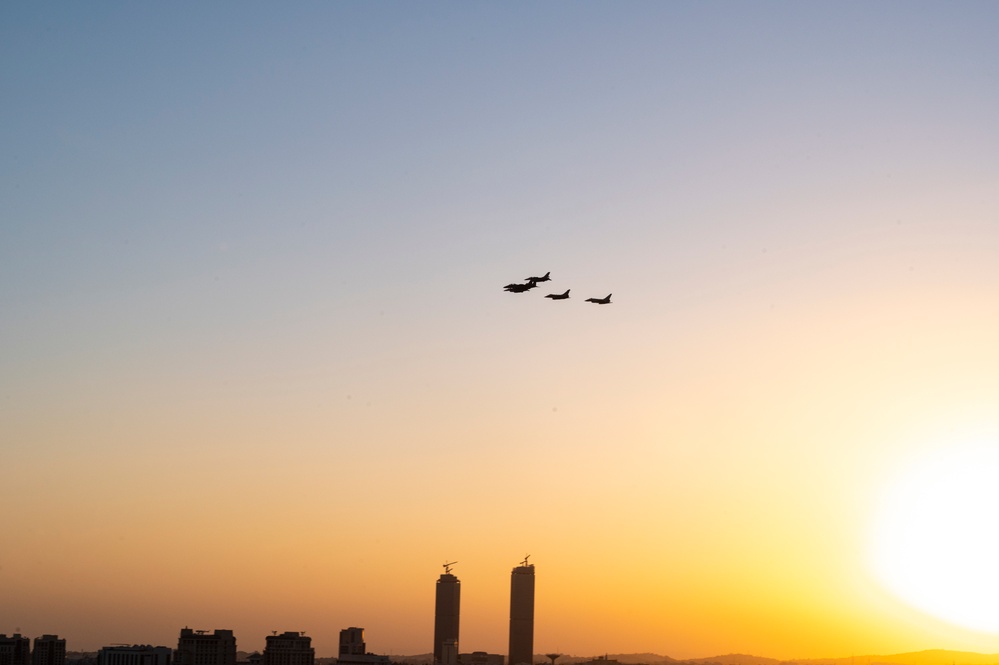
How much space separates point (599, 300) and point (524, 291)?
1824 centimetres

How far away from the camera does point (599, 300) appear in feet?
656

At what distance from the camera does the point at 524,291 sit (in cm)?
18625

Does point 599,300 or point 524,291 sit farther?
point 599,300
